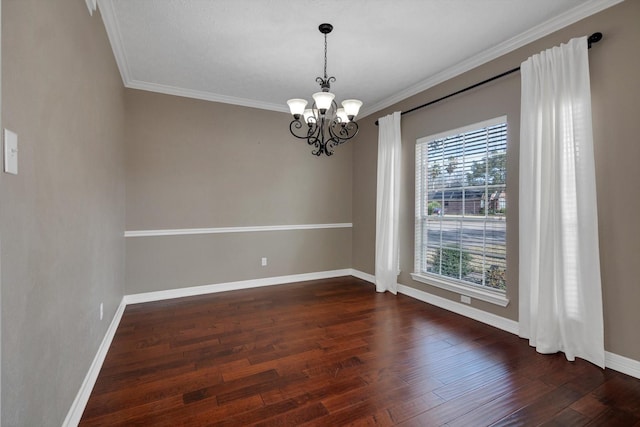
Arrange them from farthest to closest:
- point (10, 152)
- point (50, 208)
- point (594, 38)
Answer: point (594, 38) < point (50, 208) < point (10, 152)

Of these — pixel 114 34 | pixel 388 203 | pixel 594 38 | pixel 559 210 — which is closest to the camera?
pixel 594 38

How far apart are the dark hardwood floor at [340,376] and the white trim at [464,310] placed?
0.28ft

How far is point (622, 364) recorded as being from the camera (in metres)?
2.29

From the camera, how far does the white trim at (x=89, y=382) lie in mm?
1699

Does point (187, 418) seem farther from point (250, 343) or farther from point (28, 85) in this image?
point (28, 85)

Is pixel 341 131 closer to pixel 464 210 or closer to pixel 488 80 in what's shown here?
pixel 488 80

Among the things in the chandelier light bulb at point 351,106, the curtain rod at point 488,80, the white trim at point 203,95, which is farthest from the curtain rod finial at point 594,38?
the white trim at point 203,95

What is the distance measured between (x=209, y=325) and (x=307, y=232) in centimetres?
229

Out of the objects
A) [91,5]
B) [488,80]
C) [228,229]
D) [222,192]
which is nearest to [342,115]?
[488,80]

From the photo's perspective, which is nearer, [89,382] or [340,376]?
[89,382]

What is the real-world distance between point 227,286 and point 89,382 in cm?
241

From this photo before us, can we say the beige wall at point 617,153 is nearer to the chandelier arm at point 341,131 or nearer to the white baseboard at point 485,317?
the white baseboard at point 485,317

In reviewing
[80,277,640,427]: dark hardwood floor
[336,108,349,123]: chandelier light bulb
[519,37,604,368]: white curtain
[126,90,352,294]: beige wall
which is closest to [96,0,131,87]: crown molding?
[126,90,352,294]: beige wall

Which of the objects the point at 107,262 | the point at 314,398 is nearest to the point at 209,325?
the point at 107,262
